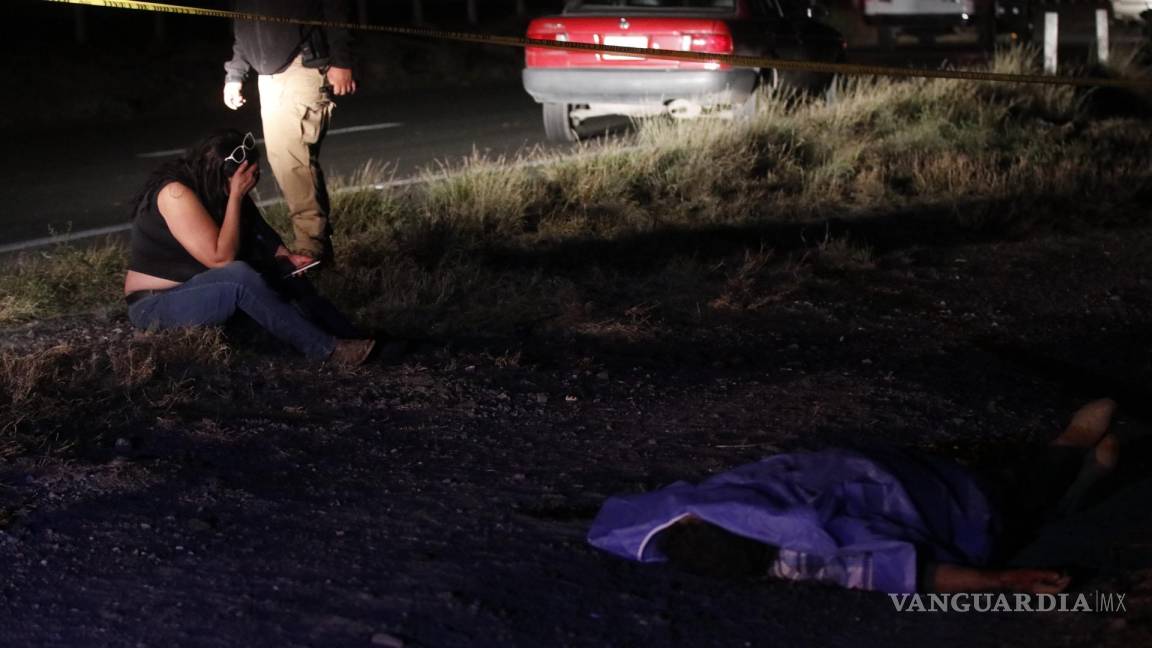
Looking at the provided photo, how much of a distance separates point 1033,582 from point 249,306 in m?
3.00

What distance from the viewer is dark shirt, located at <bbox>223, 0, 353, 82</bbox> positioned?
695 centimetres

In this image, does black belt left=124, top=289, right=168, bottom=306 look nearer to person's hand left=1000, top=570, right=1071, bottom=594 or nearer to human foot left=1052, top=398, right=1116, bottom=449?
human foot left=1052, top=398, right=1116, bottom=449

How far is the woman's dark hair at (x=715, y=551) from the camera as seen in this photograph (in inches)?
155

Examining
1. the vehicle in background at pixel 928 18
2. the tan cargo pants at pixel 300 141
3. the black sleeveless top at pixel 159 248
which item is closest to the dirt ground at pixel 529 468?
the black sleeveless top at pixel 159 248

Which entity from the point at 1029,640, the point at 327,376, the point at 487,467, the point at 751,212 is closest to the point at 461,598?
the point at 487,467

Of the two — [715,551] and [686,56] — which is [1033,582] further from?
[686,56]

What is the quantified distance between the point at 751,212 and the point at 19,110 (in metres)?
9.20

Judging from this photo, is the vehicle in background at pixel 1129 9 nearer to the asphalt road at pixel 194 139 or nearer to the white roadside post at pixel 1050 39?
the asphalt road at pixel 194 139

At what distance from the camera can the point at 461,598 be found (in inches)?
151

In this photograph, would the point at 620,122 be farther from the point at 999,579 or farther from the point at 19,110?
the point at 999,579

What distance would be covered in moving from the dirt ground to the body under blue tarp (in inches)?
3.1

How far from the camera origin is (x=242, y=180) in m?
5.62

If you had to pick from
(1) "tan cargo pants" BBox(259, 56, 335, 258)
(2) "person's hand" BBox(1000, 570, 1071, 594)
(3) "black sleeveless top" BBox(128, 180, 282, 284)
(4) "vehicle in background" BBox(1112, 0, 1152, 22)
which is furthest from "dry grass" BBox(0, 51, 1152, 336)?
(4) "vehicle in background" BBox(1112, 0, 1152, 22)

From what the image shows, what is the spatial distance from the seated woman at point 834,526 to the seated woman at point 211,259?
6.25ft
